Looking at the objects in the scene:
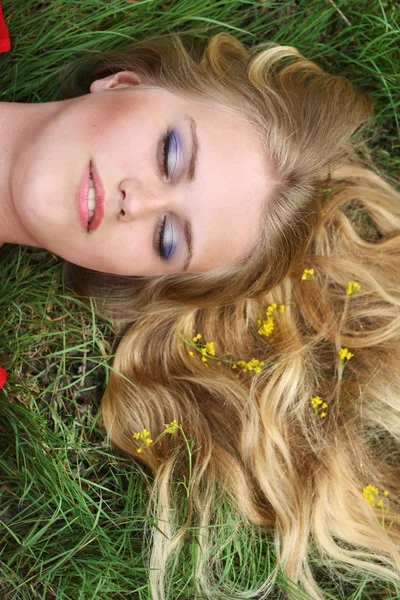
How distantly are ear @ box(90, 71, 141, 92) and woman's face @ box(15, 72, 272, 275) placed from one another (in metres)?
0.02

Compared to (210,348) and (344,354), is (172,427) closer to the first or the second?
(210,348)

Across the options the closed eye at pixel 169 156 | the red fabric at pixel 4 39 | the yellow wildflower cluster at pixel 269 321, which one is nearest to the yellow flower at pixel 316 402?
the yellow wildflower cluster at pixel 269 321

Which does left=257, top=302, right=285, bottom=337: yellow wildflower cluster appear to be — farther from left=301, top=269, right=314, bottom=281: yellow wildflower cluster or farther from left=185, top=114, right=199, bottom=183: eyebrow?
left=185, top=114, right=199, bottom=183: eyebrow

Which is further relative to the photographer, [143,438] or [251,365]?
→ [251,365]

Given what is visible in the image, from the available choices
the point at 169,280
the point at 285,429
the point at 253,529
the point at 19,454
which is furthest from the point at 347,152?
the point at 19,454

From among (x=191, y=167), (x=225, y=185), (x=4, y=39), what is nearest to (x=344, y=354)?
(x=225, y=185)

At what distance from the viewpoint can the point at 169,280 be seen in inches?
161

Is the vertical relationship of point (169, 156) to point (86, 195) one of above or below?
above

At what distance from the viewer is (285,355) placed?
Result: 425 cm

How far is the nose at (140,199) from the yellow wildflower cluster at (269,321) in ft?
4.17

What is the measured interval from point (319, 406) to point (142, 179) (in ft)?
6.66

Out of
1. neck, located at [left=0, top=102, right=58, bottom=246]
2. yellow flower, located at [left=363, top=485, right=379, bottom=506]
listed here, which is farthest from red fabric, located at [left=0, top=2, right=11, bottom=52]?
yellow flower, located at [left=363, top=485, right=379, bottom=506]

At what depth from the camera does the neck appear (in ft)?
11.3

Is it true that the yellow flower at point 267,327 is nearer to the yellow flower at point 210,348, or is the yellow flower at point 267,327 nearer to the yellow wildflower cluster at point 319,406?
the yellow flower at point 210,348
